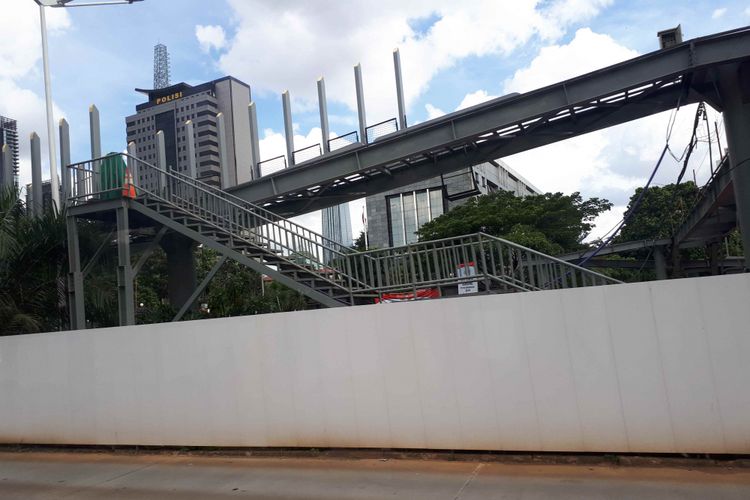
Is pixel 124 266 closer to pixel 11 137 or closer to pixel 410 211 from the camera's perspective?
pixel 11 137

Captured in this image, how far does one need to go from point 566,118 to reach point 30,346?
12288 mm

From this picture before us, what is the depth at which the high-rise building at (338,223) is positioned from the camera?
131m

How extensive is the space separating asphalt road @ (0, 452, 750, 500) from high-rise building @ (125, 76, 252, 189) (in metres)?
16.4

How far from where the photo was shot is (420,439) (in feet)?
23.7

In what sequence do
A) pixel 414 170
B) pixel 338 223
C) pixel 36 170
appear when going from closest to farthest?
pixel 414 170, pixel 36 170, pixel 338 223

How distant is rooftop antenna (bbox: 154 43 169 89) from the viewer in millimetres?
90812

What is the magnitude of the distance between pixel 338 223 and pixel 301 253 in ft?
425

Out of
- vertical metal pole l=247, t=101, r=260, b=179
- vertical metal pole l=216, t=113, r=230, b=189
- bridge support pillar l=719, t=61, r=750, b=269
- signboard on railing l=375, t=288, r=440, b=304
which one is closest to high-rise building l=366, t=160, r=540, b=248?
vertical metal pole l=247, t=101, r=260, b=179

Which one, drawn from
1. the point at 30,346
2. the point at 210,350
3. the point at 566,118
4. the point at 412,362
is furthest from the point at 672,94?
the point at 30,346

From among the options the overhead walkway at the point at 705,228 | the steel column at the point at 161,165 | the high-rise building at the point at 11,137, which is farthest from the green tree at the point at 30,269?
the overhead walkway at the point at 705,228

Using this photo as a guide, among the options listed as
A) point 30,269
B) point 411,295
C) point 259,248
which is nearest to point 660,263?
point 411,295

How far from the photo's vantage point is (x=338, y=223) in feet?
464

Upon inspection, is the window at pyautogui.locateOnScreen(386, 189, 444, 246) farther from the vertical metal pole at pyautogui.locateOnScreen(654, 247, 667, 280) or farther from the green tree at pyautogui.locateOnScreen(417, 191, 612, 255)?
the vertical metal pole at pyautogui.locateOnScreen(654, 247, 667, 280)

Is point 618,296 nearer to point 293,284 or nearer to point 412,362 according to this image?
point 412,362
